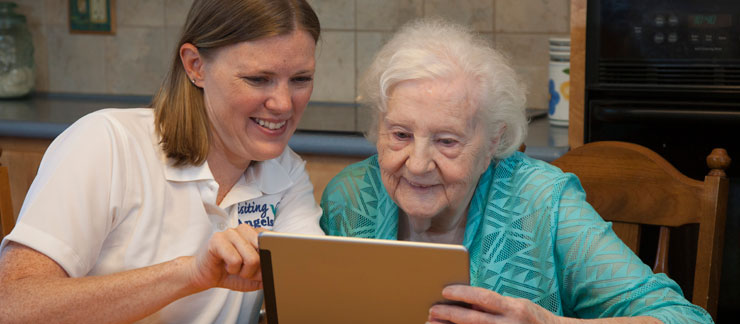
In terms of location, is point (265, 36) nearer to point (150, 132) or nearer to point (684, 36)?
point (150, 132)

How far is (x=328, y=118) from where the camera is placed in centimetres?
249

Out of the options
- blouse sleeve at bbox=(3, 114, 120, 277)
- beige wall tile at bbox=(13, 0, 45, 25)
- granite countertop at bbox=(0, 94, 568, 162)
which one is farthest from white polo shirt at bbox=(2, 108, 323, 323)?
beige wall tile at bbox=(13, 0, 45, 25)

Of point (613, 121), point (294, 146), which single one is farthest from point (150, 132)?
point (613, 121)

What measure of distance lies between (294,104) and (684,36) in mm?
1113

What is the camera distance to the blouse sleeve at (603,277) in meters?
1.25

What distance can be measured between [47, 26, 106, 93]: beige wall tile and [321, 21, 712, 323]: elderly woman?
1965 millimetres

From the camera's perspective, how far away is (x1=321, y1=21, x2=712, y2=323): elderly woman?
1286 mm

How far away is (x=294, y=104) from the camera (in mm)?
1387

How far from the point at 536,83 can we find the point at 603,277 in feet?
4.86

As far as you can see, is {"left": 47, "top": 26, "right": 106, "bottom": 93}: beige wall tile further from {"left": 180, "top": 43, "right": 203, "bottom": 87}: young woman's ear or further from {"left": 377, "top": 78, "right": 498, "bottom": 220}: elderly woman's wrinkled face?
{"left": 377, "top": 78, "right": 498, "bottom": 220}: elderly woman's wrinkled face

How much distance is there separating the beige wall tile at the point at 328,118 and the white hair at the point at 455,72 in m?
0.86

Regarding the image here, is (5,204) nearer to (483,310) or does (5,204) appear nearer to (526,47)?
(483,310)

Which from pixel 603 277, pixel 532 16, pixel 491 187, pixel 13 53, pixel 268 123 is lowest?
pixel 603 277

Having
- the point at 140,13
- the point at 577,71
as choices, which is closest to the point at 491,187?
the point at 577,71
